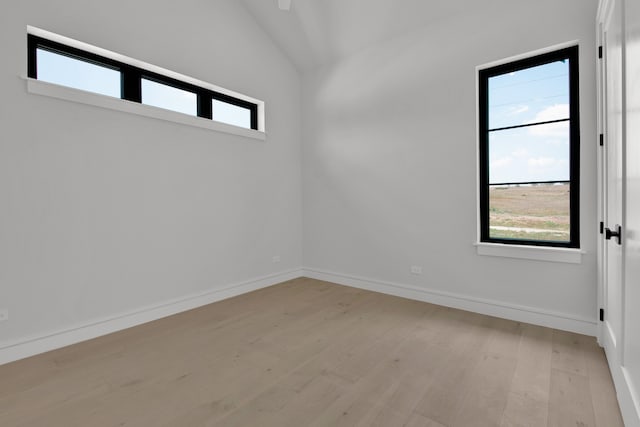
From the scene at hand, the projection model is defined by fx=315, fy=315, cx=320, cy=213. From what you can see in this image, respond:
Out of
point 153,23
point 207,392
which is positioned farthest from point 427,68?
point 207,392

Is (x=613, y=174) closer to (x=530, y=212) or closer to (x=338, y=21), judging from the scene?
(x=530, y=212)

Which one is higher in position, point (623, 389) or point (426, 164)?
point (426, 164)

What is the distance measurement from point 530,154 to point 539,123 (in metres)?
0.29

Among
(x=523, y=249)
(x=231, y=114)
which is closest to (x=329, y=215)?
(x=231, y=114)

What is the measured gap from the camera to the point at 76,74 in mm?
2768

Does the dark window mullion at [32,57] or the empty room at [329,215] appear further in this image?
the dark window mullion at [32,57]

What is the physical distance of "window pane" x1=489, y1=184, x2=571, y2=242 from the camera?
2.86 meters

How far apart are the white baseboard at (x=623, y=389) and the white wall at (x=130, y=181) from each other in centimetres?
349

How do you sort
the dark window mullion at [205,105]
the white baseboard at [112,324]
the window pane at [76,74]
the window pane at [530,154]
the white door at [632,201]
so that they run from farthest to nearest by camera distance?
the dark window mullion at [205,105]
the window pane at [530,154]
the window pane at [76,74]
the white baseboard at [112,324]
the white door at [632,201]

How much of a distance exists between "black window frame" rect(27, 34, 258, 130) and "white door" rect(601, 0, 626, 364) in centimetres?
365

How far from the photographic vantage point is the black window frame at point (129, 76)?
256 cm

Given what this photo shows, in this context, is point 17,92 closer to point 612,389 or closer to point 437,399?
point 437,399

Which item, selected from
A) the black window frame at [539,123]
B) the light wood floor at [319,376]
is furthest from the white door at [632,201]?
the black window frame at [539,123]

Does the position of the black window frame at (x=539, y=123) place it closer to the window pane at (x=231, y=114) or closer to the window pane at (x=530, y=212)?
the window pane at (x=530, y=212)
